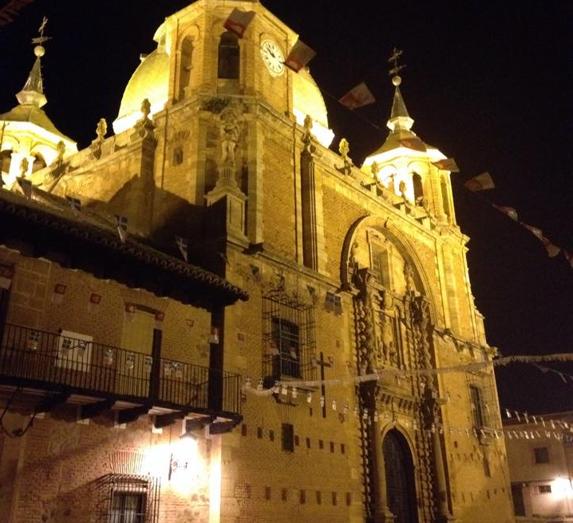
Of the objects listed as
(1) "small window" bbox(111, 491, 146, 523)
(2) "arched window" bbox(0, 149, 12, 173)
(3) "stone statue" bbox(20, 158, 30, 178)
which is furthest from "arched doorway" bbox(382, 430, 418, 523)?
(2) "arched window" bbox(0, 149, 12, 173)

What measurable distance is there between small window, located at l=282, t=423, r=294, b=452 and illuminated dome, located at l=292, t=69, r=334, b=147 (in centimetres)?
1239

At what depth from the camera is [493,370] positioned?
1292 inches

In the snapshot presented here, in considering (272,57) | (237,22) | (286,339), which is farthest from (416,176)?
(237,22)

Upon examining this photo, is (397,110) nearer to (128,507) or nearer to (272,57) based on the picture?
(272,57)

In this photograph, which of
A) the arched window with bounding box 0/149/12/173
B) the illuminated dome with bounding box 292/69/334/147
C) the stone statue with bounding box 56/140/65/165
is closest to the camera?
the illuminated dome with bounding box 292/69/334/147

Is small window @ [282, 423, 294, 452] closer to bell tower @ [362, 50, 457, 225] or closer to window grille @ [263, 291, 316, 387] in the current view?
window grille @ [263, 291, 316, 387]

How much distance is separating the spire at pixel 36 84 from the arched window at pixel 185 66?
11.8 meters

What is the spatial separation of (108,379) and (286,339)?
6636 millimetres

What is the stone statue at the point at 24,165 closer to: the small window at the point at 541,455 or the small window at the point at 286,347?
the small window at the point at 286,347

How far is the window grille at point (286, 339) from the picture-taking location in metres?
19.8

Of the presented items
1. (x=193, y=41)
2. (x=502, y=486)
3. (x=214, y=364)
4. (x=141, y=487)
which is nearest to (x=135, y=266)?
(x=214, y=364)

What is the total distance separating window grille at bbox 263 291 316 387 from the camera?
19.8m

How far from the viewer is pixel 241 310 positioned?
63.4ft

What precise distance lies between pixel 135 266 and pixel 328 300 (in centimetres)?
803
